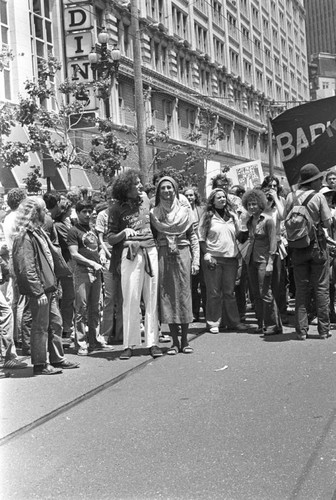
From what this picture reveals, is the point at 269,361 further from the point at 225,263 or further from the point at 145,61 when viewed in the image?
the point at 145,61

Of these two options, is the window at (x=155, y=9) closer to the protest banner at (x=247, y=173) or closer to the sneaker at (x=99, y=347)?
the protest banner at (x=247, y=173)

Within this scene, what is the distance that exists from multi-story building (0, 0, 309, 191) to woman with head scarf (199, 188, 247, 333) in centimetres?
1120

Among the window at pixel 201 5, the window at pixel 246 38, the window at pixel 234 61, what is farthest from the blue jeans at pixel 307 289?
the window at pixel 246 38

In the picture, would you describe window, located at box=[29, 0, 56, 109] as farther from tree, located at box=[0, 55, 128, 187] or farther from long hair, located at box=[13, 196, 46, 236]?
long hair, located at box=[13, 196, 46, 236]

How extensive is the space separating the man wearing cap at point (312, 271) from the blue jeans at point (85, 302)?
2.32 meters

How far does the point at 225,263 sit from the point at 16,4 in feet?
61.4

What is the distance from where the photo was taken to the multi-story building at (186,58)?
27703 mm

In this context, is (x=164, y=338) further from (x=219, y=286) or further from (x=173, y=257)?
(x=173, y=257)

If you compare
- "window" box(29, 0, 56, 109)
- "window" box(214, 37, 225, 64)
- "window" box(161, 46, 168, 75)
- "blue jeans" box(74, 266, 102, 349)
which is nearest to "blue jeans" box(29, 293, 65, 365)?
"blue jeans" box(74, 266, 102, 349)

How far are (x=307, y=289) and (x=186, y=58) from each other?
133 ft

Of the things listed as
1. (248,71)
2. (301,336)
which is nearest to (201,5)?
(248,71)

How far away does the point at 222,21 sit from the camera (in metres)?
57.3

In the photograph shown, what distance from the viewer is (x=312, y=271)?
9672 millimetres

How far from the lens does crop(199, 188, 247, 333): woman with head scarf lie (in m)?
10.5
